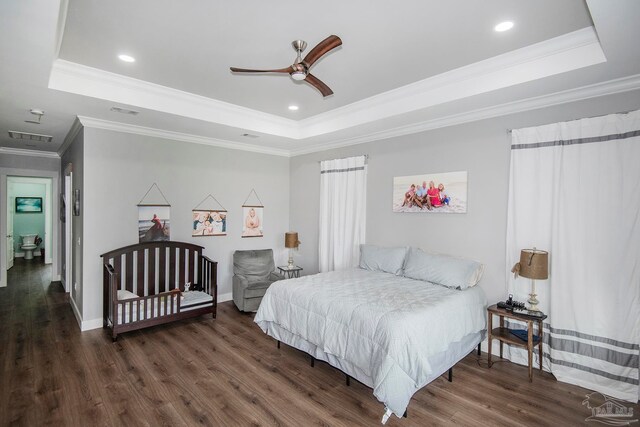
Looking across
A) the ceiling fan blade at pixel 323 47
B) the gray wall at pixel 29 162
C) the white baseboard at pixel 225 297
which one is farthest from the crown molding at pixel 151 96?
the gray wall at pixel 29 162

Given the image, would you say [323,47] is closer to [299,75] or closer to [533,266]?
[299,75]

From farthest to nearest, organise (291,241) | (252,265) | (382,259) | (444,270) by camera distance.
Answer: (291,241) → (252,265) → (382,259) → (444,270)

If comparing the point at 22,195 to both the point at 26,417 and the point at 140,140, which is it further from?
the point at 26,417

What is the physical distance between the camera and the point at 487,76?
297 cm

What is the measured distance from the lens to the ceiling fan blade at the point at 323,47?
209cm

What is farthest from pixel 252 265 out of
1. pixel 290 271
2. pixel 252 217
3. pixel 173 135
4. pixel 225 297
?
pixel 173 135

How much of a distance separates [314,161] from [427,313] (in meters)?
3.58

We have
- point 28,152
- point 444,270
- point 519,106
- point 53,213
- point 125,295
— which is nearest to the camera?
point 519,106

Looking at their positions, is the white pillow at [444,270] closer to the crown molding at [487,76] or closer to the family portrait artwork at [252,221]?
the crown molding at [487,76]

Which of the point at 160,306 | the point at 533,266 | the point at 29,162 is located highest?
the point at 29,162

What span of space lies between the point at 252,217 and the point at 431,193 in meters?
3.03

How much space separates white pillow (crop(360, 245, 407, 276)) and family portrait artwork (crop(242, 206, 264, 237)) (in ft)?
6.80

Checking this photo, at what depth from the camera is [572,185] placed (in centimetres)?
296

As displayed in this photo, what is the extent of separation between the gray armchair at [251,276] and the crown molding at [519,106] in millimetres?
2391
